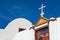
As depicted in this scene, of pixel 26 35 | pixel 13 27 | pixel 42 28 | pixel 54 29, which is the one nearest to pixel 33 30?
pixel 26 35

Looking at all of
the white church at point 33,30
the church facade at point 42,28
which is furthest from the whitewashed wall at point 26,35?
the church facade at point 42,28

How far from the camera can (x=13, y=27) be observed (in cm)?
1457

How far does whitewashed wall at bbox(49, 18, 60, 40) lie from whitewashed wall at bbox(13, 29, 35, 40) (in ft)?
6.14

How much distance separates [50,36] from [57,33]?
54cm

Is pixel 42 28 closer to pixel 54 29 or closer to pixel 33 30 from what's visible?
pixel 33 30

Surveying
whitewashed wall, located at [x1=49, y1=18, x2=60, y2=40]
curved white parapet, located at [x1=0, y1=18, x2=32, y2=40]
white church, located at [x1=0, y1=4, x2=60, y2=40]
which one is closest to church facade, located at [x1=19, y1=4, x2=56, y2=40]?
white church, located at [x1=0, y1=4, x2=60, y2=40]

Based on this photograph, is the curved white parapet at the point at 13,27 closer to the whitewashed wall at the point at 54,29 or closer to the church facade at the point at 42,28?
the church facade at the point at 42,28

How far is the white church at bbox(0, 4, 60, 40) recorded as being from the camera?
1078 cm

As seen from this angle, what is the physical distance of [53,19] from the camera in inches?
428

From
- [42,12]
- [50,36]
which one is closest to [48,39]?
[50,36]

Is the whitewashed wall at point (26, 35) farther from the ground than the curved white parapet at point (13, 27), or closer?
closer

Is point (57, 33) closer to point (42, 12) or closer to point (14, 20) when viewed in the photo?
point (42, 12)

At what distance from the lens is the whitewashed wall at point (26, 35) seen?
12547mm

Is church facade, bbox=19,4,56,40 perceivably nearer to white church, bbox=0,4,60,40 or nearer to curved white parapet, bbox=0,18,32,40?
white church, bbox=0,4,60,40
